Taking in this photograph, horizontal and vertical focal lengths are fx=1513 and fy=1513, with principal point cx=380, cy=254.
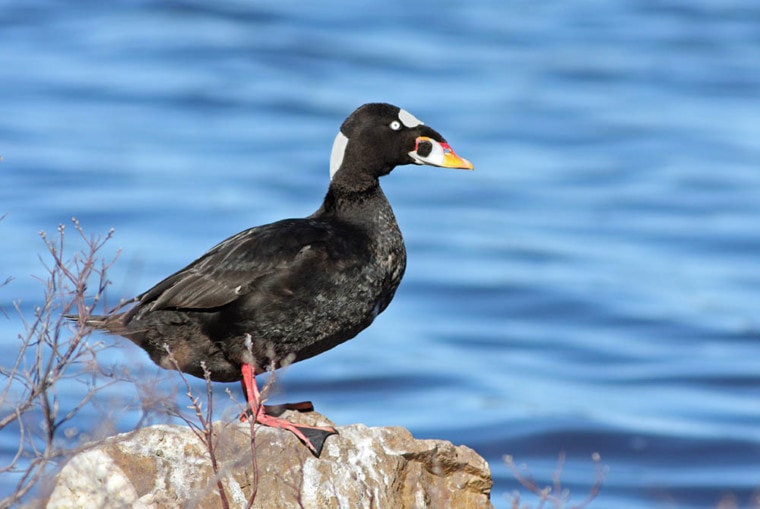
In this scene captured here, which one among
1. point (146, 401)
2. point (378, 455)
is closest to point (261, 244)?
point (378, 455)

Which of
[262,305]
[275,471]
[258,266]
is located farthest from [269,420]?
[258,266]

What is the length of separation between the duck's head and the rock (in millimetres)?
1576

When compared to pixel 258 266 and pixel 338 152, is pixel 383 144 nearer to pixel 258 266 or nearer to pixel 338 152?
pixel 338 152

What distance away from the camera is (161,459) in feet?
23.1

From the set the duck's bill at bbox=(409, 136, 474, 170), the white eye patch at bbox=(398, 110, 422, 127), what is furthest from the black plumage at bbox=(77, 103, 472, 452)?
the white eye patch at bbox=(398, 110, 422, 127)

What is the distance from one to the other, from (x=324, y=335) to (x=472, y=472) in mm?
1040

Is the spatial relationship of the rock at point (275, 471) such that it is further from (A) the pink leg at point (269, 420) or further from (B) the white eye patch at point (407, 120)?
(B) the white eye patch at point (407, 120)

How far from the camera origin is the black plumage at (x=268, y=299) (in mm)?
7781

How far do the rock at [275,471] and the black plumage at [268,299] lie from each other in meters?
0.45

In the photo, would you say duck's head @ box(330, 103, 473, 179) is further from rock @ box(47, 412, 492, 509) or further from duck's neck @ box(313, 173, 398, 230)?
rock @ box(47, 412, 492, 509)

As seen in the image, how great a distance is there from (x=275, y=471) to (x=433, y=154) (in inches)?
91.0

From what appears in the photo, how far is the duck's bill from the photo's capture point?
8.56 m

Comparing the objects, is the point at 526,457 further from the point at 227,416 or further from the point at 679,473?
the point at 227,416

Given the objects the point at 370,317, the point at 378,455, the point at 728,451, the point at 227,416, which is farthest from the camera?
the point at 728,451
